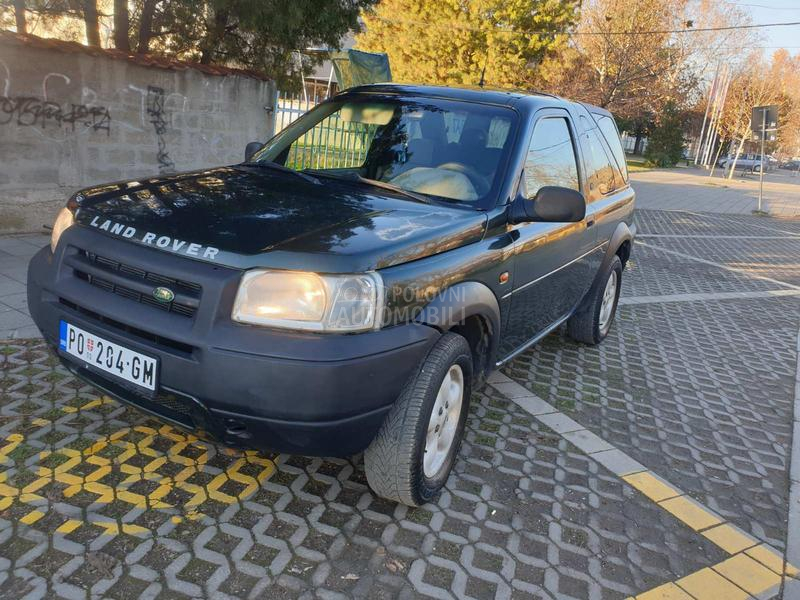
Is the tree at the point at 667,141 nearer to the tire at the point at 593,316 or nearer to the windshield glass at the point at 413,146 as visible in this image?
the tire at the point at 593,316

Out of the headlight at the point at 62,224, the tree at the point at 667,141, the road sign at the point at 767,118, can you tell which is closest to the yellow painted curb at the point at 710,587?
the headlight at the point at 62,224

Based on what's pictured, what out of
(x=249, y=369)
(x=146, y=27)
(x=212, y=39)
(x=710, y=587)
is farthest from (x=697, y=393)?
(x=146, y=27)

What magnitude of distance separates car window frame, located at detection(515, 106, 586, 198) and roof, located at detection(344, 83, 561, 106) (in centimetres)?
13

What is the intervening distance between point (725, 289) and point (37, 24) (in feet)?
31.0

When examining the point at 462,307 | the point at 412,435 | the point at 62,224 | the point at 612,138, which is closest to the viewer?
the point at 412,435

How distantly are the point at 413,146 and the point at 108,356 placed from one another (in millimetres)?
1932

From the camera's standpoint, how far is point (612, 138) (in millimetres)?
5355

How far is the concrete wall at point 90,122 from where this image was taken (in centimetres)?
633

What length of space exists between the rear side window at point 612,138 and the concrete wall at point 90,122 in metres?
5.12

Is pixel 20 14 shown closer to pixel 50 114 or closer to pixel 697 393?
pixel 50 114

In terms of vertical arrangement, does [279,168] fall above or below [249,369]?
above

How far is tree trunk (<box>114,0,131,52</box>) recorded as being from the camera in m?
7.72

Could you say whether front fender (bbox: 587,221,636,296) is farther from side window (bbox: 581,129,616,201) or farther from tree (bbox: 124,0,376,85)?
tree (bbox: 124,0,376,85)

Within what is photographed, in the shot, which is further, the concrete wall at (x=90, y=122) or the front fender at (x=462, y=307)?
the concrete wall at (x=90, y=122)
